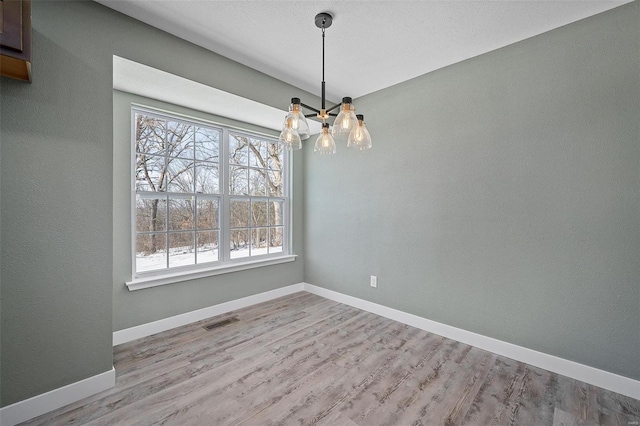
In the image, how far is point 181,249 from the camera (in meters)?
3.07

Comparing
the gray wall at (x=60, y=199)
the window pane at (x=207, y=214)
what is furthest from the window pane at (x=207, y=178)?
the gray wall at (x=60, y=199)

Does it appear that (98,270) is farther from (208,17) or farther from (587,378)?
(587,378)

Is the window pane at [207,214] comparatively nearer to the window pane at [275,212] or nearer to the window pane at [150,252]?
the window pane at [150,252]

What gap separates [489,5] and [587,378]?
2799 millimetres

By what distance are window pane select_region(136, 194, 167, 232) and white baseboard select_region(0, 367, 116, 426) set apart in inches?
52.5

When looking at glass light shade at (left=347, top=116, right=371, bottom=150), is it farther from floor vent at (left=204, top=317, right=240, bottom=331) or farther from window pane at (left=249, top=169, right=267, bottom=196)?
floor vent at (left=204, top=317, right=240, bottom=331)

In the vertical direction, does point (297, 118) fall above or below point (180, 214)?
above

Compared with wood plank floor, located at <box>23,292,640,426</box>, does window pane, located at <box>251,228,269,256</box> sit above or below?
above

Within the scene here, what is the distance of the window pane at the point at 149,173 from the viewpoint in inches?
109

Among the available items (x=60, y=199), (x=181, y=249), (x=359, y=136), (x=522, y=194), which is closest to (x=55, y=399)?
(x=60, y=199)

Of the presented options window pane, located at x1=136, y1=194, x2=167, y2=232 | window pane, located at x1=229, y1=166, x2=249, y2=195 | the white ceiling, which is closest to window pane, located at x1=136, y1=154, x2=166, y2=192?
window pane, located at x1=136, y1=194, x2=167, y2=232

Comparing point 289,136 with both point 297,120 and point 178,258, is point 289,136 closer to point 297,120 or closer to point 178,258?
point 297,120

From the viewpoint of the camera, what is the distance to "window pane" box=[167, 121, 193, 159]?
9.80ft

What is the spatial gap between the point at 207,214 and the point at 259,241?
822 mm
